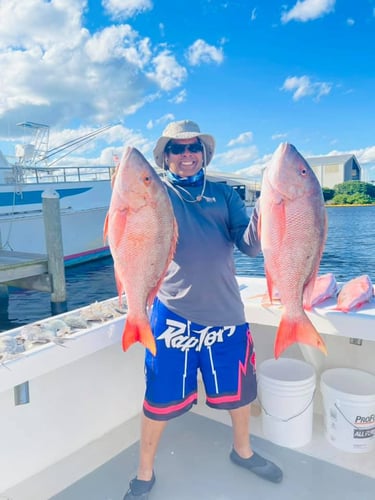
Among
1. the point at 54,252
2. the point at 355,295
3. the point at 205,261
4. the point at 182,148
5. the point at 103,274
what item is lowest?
the point at 103,274

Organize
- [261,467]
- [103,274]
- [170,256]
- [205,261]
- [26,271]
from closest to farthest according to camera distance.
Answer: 1. [170,256]
2. [205,261]
3. [261,467]
4. [26,271]
5. [103,274]

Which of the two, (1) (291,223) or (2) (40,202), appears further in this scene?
(2) (40,202)

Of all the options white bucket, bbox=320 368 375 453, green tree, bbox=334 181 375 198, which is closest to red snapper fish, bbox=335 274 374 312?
white bucket, bbox=320 368 375 453

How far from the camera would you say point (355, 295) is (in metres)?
2.29

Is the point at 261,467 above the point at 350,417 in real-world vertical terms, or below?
below

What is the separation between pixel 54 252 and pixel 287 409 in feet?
23.9

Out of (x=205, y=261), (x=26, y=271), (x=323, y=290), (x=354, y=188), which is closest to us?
(x=205, y=261)

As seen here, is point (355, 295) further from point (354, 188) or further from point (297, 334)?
point (354, 188)

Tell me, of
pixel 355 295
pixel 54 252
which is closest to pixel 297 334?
pixel 355 295

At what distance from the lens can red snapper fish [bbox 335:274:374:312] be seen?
2.23 metres

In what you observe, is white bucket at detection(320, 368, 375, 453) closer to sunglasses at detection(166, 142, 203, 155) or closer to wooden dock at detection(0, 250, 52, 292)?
sunglasses at detection(166, 142, 203, 155)

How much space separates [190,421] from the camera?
2.71 m

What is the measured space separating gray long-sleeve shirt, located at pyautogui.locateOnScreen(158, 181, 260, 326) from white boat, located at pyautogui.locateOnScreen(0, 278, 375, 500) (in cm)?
55

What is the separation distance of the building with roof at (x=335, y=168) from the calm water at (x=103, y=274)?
134ft
